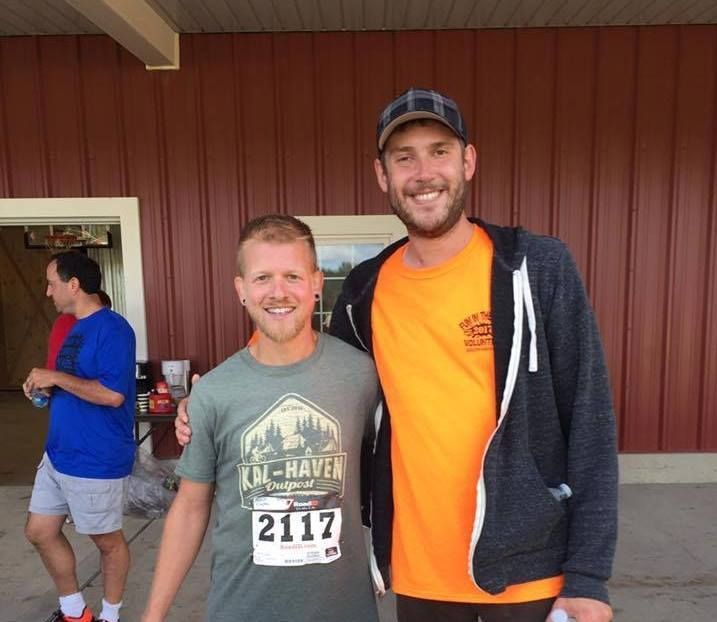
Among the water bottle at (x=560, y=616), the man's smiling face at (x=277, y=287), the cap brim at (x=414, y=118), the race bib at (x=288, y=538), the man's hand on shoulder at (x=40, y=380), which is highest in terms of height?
the cap brim at (x=414, y=118)

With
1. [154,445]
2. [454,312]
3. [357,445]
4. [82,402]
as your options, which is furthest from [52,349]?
[454,312]

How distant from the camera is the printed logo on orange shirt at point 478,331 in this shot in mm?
1409

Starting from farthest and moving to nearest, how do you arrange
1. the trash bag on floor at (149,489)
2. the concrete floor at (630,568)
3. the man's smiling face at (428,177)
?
the trash bag on floor at (149,489), the concrete floor at (630,568), the man's smiling face at (428,177)

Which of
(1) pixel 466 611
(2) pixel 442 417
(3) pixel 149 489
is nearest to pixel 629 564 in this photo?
(1) pixel 466 611

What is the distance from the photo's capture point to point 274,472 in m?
1.36

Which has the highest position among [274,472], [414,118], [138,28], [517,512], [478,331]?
[138,28]

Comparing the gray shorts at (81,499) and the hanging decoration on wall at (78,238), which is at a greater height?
the hanging decoration on wall at (78,238)

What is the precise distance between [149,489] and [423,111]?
3.58m

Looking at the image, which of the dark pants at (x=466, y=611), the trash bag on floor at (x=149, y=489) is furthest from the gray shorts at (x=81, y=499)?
the dark pants at (x=466, y=611)

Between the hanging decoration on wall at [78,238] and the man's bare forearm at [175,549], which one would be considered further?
the hanging decoration on wall at [78,238]

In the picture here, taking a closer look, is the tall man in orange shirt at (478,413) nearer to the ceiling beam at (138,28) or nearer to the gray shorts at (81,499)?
the gray shorts at (81,499)

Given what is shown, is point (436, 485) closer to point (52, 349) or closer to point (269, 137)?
point (52, 349)

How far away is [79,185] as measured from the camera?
4203 mm

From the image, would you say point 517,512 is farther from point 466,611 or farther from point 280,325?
point 280,325
